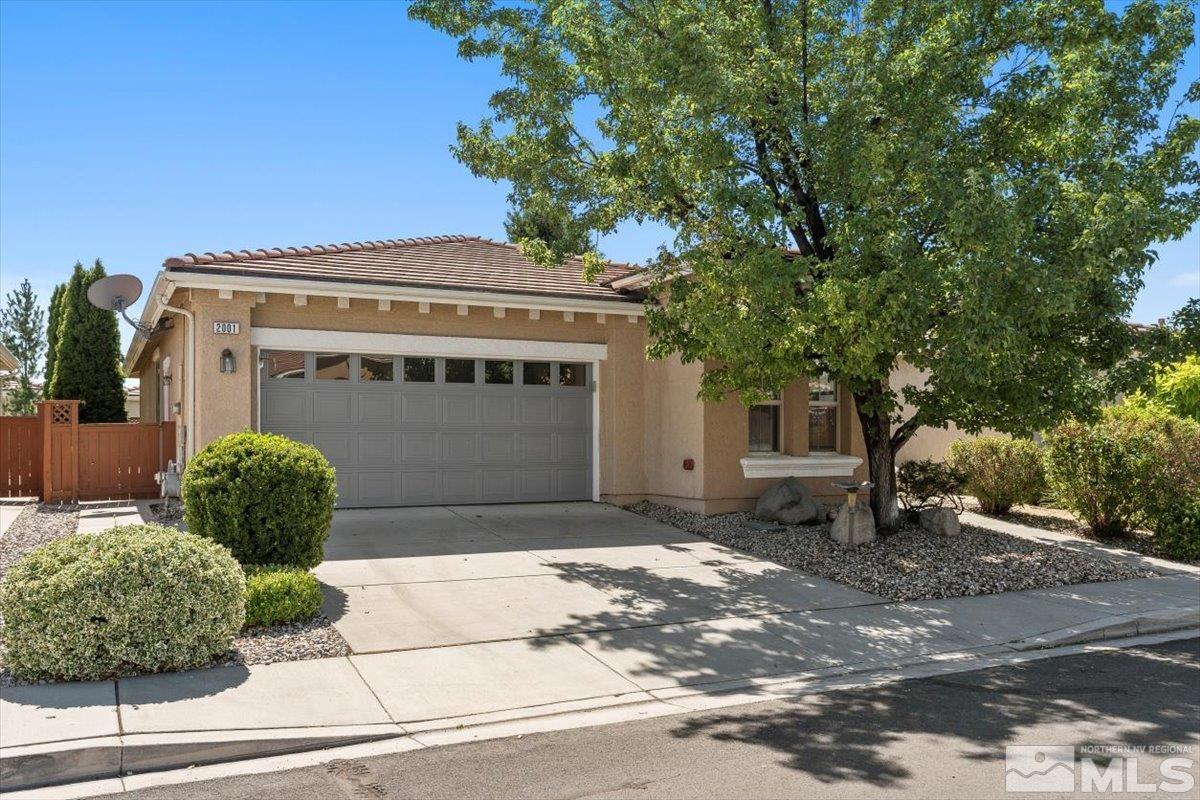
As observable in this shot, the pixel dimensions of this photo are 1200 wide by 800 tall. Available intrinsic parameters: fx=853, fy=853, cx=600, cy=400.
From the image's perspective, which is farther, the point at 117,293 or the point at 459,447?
the point at 459,447

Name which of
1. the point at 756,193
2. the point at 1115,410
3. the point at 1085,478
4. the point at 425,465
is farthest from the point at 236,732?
the point at 1115,410

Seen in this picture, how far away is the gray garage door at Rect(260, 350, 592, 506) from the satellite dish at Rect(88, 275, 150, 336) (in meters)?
2.24

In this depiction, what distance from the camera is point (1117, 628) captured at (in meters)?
8.06

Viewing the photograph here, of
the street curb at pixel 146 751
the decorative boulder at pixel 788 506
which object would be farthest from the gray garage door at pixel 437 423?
the street curb at pixel 146 751

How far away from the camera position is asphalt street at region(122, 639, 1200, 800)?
4.43 m

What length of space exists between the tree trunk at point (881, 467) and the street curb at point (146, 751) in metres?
8.30

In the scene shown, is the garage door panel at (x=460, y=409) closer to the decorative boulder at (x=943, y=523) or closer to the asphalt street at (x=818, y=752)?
the decorative boulder at (x=943, y=523)

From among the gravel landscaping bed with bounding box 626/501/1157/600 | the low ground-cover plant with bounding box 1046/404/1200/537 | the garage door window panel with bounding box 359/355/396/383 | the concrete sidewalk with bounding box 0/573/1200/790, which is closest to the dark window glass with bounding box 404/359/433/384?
the garage door window panel with bounding box 359/355/396/383

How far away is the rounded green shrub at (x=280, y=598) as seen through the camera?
6.91 metres

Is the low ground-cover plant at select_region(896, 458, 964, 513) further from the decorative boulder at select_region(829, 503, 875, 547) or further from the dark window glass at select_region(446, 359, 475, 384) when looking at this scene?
the dark window glass at select_region(446, 359, 475, 384)

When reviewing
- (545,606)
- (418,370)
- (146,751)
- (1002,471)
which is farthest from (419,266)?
(1002,471)

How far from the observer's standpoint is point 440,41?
12094 millimetres

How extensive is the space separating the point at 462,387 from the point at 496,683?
310 inches

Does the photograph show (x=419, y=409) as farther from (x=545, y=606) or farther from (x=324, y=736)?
(x=324, y=736)
